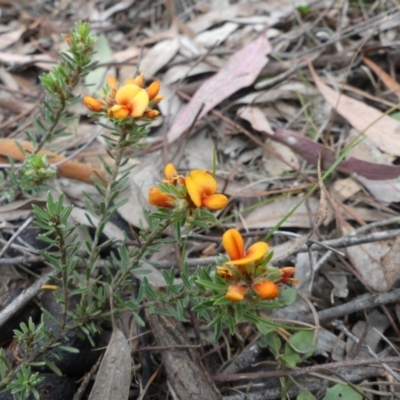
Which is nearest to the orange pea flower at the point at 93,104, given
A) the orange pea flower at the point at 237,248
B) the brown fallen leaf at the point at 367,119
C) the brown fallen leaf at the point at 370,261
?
the orange pea flower at the point at 237,248

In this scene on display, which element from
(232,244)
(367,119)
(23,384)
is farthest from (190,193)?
(367,119)

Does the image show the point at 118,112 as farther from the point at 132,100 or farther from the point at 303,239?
the point at 303,239

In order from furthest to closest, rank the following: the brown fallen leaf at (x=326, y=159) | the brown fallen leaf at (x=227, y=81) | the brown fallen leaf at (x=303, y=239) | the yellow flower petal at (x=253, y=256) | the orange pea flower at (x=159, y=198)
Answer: the brown fallen leaf at (x=227, y=81) → the brown fallen leaf at (x=326, y=159) → the brown fallen leaf at (x=303, y=239) → the orange pea flower at (x=159, y=198) → the yellow flower petal at (x=253, y=256)

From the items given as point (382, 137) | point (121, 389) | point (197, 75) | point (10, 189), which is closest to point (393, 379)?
point (121, 389)

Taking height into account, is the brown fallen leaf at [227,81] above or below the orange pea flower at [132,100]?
below

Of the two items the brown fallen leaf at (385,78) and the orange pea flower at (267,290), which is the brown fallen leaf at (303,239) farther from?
the brown fallen leaf at (385,78)
